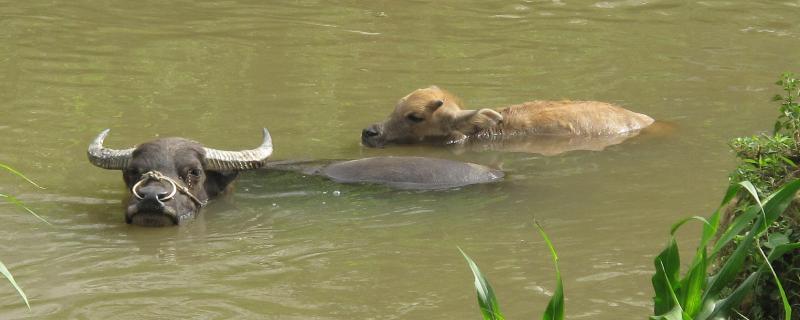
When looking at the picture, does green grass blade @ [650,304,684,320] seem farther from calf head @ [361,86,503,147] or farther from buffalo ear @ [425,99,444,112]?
buffalo ear @ [425,99,444,112]

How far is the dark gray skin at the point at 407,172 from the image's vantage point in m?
8.68

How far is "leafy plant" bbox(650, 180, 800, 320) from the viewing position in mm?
3596

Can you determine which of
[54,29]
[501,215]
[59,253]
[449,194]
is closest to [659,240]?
[501,215]

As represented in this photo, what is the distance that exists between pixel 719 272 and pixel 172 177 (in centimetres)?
499

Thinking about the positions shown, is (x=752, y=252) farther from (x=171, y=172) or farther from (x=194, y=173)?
(x=194, y=173)

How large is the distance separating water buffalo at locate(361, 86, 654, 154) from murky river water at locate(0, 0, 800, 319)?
0.25 meters

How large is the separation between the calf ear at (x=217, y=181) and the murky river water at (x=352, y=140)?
16 cm

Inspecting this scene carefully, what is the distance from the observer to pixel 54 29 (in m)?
Result: 13.8

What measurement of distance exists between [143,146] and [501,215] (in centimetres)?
245

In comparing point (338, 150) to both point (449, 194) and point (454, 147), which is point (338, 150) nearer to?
point (454, 147)

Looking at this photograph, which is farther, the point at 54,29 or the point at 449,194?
the point at 54,29

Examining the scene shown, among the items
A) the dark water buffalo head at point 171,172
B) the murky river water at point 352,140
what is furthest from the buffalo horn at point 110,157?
the murky river water at point 352,140

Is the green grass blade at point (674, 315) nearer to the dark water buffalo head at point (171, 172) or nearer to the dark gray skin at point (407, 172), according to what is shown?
the dark water buffalo head at point (171, 172)

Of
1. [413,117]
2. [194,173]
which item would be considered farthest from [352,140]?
[194,173]
